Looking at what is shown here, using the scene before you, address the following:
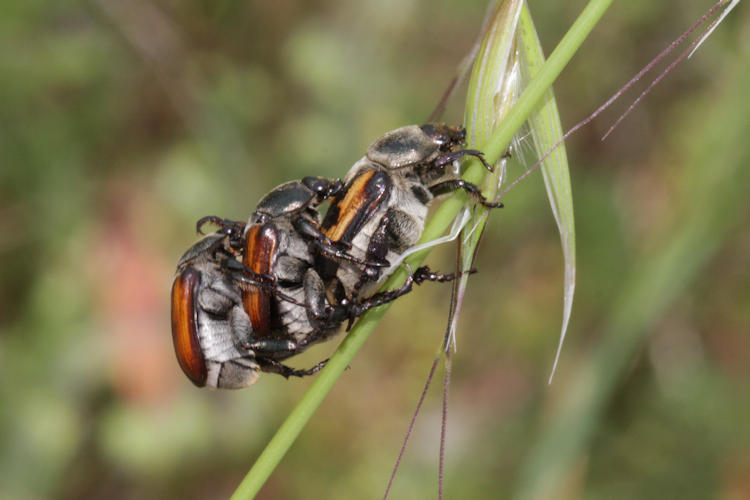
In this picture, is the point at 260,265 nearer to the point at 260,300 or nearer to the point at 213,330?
the point at 260,300

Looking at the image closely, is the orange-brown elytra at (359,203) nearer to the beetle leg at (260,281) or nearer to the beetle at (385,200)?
the beetle at (385,200)

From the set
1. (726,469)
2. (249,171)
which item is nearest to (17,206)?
(249,171)

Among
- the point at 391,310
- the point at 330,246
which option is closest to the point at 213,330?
the point at 330,246

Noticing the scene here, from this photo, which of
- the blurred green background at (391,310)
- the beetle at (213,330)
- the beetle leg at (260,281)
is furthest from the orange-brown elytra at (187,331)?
the blurred green background at (391,310)

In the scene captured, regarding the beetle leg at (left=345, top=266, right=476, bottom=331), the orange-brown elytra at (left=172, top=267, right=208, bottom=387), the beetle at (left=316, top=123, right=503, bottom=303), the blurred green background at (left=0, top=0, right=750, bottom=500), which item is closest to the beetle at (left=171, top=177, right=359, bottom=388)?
the orange-brown elytra at (left=172, top=267, right=208, bottom=387)

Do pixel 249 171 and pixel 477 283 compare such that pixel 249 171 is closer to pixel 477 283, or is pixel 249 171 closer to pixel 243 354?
pixel 477 283

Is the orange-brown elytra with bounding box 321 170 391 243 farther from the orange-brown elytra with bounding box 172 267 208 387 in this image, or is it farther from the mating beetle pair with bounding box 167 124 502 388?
the orange-brown elytra with bounding box 172 267 208 387
